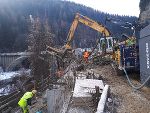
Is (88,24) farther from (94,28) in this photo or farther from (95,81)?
(95,81)

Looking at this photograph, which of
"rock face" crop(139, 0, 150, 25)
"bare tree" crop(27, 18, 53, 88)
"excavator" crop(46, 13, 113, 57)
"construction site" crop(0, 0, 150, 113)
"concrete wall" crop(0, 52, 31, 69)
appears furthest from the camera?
"concrete wall" crop(0, 52, 31, 69)

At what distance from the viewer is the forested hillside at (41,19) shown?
89125mm

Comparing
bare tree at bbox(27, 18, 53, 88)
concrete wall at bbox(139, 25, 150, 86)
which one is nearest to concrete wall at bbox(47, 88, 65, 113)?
concrete wall at bbox(139, 25, 150, 86)

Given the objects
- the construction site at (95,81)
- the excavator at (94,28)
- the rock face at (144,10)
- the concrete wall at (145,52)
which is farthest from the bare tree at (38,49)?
the concrete wall at (145,52)

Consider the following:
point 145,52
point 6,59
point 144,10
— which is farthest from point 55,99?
point 6,59

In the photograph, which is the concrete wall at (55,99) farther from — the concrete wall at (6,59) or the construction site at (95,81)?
the concrete wall at (6,59)

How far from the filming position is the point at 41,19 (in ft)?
349

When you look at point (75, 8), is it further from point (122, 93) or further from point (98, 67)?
point (122, 93)

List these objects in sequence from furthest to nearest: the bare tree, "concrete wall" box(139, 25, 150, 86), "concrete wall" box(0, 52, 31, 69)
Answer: "concrete wall" box(0, 52, 31, 69), the bare tree, "concrete wall" box(139, 25, 150, 86)

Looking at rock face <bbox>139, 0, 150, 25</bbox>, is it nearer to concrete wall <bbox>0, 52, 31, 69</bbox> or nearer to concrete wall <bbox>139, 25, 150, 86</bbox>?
concrete wall <bbox>139, 25, 150, 86</bbox>

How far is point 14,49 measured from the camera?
8725cm

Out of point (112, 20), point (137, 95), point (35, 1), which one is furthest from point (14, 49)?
point (137, 95)

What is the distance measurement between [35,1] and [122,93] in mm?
119889

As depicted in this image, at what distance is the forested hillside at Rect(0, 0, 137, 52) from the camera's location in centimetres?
8912
